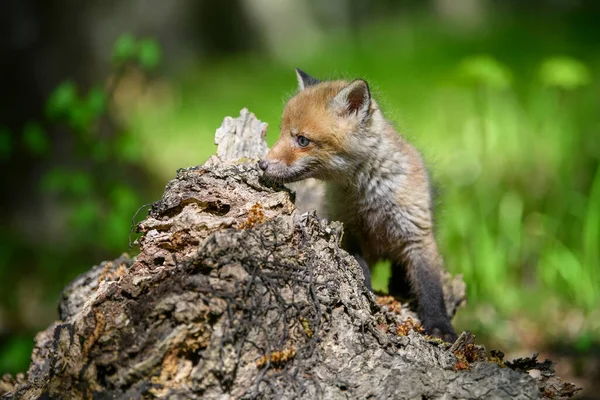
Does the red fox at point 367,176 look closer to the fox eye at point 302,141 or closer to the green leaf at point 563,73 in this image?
the fox eye at point 302,141

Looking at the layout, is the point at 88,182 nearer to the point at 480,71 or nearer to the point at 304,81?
the point at 304,81

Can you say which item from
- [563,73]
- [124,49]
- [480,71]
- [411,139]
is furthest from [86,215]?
[563,73]

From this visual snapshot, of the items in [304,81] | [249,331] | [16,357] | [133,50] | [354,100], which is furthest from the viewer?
[133,50]

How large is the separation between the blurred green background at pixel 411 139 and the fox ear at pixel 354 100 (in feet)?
2.15

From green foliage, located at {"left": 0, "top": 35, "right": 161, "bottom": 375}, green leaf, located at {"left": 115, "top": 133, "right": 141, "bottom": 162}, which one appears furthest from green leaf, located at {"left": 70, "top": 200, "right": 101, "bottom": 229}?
green leaf, located at {"left": 115, "top": 133, "right": 141, "bottom": 162}

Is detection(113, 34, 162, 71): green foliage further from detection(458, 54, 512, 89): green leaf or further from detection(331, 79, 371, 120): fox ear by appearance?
detection(458, 54, 512, 89): green leaf

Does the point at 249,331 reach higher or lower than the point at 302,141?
lower

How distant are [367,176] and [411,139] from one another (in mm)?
861

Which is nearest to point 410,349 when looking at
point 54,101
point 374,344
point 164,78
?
point 374,344

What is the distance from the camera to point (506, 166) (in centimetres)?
695

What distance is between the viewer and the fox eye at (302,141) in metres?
3.70

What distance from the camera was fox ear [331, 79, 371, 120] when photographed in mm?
3736

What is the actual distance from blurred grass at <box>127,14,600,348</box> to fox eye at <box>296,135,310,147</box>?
0.79 meters

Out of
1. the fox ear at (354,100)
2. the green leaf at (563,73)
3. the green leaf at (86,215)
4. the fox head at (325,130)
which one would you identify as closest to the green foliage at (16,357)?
the green leaf at (86,215)
